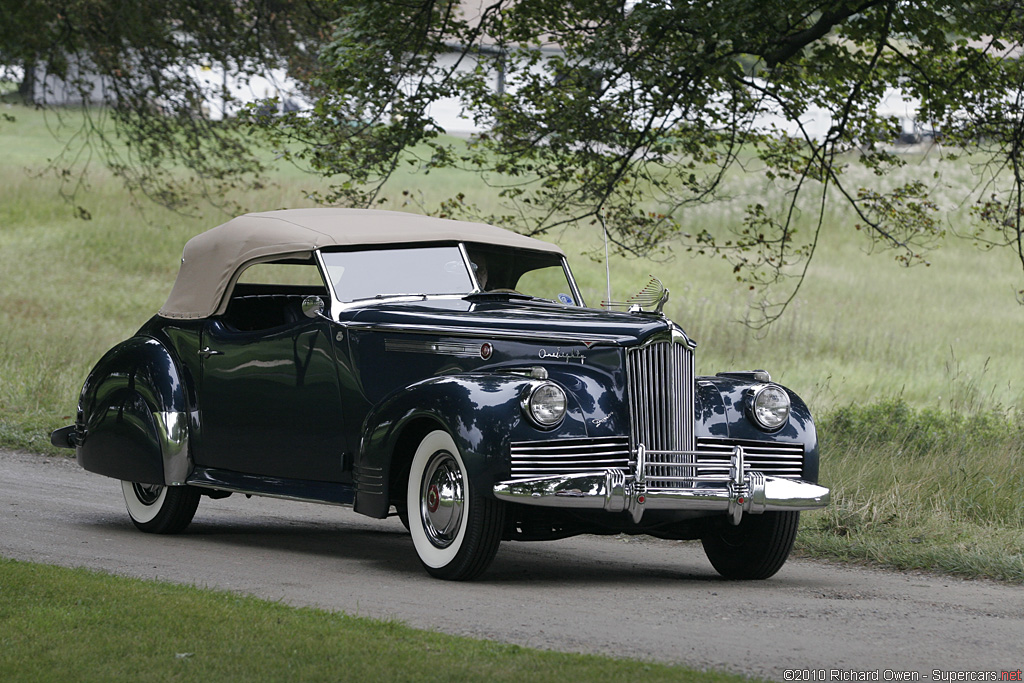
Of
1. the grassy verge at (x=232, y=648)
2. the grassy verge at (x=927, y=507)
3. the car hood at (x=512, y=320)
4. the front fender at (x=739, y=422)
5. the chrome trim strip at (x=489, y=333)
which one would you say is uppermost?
the car hood at (x=512, y=320)

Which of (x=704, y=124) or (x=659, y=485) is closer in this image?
(x=659, y=485)

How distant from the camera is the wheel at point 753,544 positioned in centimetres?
707

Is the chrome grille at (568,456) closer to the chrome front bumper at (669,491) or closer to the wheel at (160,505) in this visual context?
the chrome front bumper at (669,491)

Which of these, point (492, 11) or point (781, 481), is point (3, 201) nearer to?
point (492, 11)

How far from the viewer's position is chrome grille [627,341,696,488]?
6.50 m

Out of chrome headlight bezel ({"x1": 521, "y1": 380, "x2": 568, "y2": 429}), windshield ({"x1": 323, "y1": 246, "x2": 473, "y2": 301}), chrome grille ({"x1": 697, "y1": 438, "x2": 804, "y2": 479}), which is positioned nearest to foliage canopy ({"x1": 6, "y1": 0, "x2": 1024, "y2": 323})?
windshield ({"x1": 323, "y1": 246, "x2": 473, "y2": 301})

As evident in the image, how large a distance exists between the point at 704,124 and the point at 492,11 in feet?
10.0

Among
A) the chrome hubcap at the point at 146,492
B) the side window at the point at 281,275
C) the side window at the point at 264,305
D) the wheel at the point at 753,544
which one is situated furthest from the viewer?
the side window at the point at 281,275

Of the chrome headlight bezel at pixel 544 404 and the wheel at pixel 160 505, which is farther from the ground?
the chrome headlight bezel at pixel 544 404

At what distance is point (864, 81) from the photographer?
13.2m

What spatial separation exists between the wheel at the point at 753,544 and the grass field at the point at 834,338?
1325 millimetres

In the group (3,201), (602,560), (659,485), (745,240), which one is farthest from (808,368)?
(3,201)

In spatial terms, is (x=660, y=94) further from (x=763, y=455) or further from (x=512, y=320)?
(x=763, y=455)

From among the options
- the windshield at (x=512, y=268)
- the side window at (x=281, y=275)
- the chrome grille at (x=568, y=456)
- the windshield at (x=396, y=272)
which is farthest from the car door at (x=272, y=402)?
the side window at (x=281, y=275)
